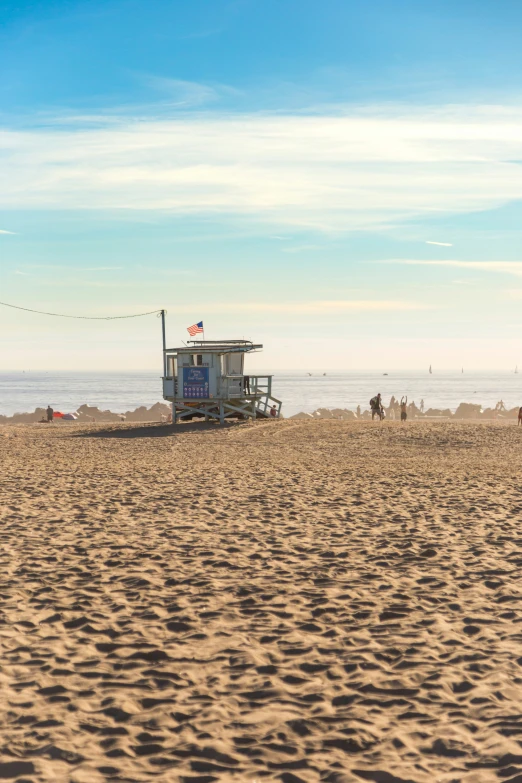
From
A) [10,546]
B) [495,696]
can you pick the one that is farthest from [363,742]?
[10,546]

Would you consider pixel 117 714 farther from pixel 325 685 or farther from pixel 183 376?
pixel 183 376

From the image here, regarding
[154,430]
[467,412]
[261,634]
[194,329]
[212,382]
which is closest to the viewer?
[261,634]

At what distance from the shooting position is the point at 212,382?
32375 millimetres

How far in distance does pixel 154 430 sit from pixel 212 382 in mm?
3633

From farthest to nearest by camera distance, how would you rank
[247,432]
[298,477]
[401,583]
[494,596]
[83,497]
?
[247,432], [298,477], [83,497], [401,583], [494,596]

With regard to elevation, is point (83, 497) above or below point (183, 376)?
below

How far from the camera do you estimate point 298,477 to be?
16.1 metres

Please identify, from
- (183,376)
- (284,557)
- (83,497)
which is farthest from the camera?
(183,376)

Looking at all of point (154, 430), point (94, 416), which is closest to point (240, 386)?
point (154, 430)

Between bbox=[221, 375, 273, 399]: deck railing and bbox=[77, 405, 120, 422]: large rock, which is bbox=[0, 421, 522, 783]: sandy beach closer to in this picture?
bbox=[221, 375, 273, 399]: deck railing

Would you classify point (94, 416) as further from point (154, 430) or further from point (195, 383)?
point (154, 430)

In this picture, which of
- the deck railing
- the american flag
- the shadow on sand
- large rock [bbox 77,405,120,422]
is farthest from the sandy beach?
large rock [bbox 77,405,120,422]

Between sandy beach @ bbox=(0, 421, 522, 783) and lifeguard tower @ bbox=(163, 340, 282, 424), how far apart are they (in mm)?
18183

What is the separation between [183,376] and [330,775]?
28.8 m
